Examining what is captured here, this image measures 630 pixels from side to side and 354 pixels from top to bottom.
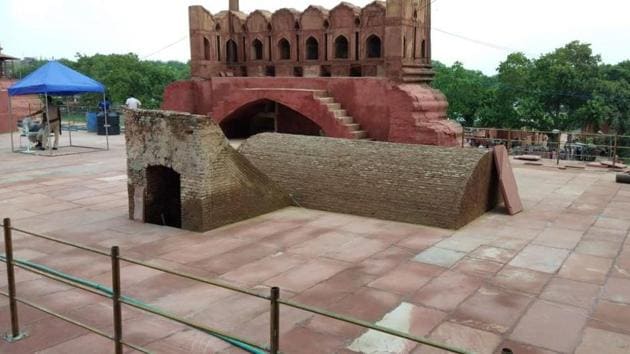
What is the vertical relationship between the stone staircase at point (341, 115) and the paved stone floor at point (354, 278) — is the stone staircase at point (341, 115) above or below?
above

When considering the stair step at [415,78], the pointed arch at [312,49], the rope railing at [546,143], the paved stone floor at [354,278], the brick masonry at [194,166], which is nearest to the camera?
the paved stone floor at [354,278]

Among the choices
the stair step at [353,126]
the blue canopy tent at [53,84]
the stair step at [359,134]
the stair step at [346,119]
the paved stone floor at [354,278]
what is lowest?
the paved stone floor at [354,278]

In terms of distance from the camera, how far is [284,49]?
752 inches

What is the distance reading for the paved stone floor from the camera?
4.66 m

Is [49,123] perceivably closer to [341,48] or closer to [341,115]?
[341,115]

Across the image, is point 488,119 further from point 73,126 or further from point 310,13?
point 73,126

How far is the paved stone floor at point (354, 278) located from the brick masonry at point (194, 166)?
0.28 meters

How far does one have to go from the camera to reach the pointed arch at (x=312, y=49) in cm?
1833

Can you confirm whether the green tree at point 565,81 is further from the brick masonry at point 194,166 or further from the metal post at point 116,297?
the metal post at point 116,297

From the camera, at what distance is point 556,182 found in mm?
11969

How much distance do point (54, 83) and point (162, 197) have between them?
8.16 m

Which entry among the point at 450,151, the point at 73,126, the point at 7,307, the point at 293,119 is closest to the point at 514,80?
the point at 293,119

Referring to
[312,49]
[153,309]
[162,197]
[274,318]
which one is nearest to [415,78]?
[312,49]

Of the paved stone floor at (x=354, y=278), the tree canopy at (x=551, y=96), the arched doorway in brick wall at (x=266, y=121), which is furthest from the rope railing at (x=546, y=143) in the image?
the paved stone floor at (x=354, y=278)
